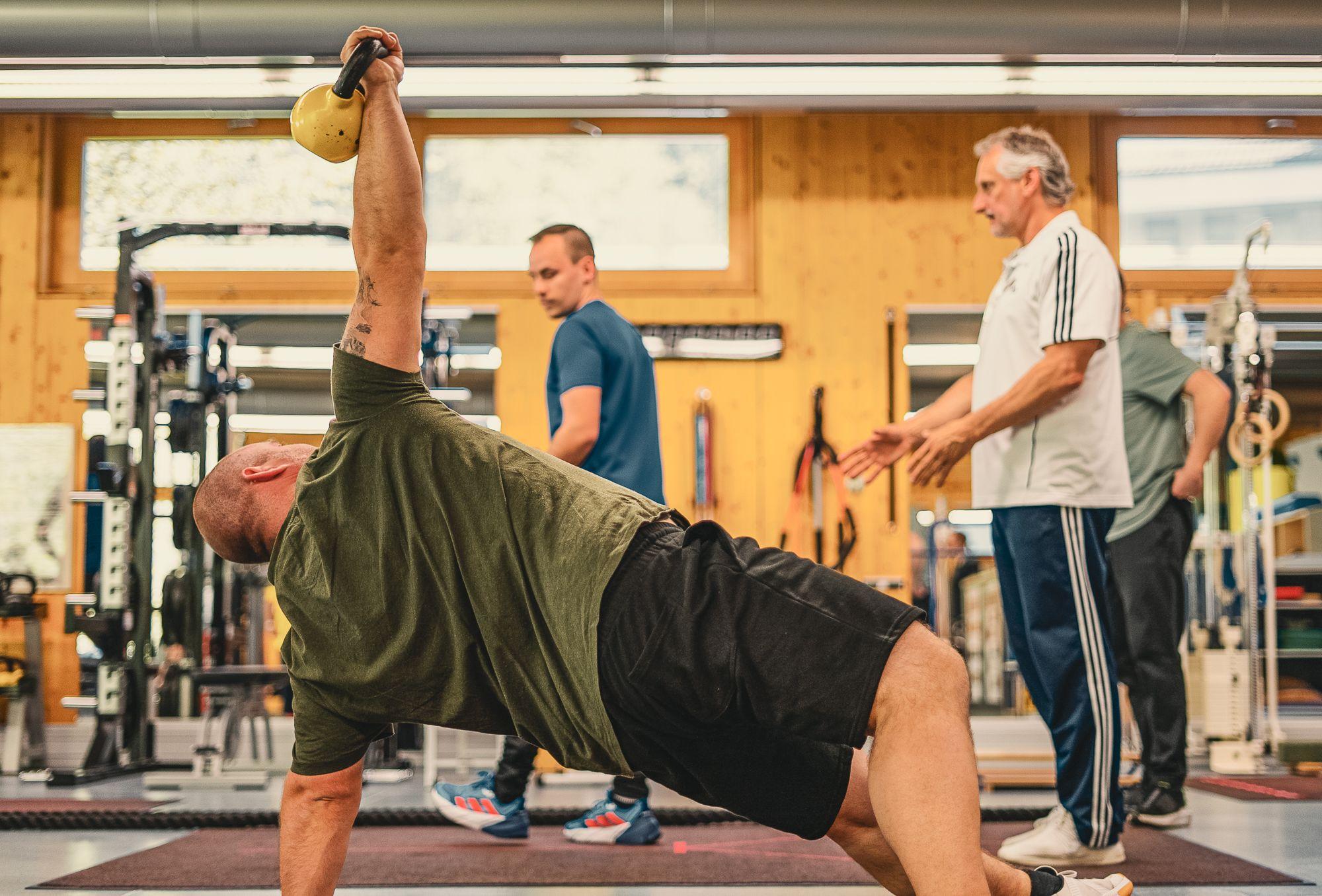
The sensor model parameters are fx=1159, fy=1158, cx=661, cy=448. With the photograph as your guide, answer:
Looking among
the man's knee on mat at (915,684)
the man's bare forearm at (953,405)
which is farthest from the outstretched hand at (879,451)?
the man's knee on mat at (915,684)

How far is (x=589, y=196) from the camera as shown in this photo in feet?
20.1

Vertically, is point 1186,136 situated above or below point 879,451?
above

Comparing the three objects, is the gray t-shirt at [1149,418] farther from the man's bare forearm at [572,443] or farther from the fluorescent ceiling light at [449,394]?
the fluorescent ceiling light at [449,394]

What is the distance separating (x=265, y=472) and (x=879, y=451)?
124 centimetres

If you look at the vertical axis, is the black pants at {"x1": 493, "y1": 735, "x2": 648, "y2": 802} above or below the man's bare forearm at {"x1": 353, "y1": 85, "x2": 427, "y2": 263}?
below

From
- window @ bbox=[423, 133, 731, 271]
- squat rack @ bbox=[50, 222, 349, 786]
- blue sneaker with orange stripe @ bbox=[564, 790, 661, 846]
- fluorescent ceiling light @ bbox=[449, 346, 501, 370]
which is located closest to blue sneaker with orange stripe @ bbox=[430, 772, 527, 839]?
blue sneaker with orange stripe @ bbox=[564, 790, 661, 846]

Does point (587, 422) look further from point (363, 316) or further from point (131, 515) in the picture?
point (131, 515)

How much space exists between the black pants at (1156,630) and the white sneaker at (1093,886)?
174 centimetres

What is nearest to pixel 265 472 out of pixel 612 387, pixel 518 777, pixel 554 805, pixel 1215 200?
pixel 612 387

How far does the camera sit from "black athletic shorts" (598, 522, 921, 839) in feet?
4.40

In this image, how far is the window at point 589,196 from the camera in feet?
19.9

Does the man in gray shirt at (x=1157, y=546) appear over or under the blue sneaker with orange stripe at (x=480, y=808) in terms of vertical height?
over

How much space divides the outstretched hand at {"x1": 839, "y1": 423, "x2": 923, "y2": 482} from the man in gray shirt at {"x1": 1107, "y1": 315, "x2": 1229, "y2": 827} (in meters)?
1.56

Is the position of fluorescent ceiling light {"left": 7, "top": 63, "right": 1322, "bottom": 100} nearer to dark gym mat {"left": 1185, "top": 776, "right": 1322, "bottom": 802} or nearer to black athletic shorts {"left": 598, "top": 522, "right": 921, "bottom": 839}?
dark gym mat {"left": 1185, "top": 776, "right": 1322, "bottom": 802}
